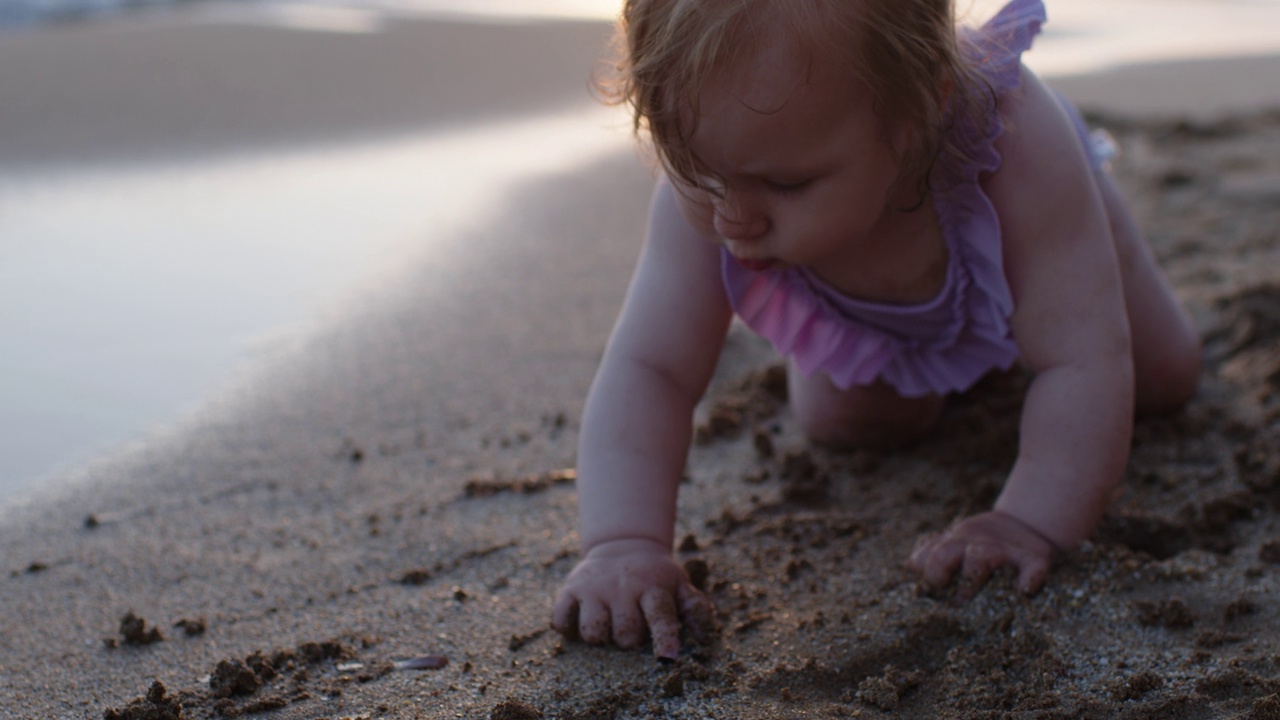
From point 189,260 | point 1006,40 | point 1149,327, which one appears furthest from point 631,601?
point 189,260

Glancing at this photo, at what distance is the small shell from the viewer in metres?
1.49

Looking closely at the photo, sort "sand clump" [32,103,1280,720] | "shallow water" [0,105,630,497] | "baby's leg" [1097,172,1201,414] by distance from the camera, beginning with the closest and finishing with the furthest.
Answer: "sand clump" [32,103,1280,720] → "baby's leg" [1097,172,1201,414] → "shallow water" [0,105,630,497]

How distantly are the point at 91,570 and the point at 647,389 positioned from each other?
0.82m

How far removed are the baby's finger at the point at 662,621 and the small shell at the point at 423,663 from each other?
0.83ft

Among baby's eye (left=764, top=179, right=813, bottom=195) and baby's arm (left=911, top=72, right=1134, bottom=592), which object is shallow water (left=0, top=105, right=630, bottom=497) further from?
baby's arm (left=911, top=72, right=1134, bottom=592)

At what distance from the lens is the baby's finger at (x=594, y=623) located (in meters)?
1.55

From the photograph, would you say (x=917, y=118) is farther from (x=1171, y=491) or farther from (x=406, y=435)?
(x=406, y=435)

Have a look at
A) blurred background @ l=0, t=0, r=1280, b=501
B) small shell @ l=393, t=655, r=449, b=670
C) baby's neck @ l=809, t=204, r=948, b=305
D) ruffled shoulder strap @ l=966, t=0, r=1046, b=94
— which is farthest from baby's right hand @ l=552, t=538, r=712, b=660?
blurred background @ l=0, t=0, r=1280, b=501

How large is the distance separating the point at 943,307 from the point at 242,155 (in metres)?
2.91

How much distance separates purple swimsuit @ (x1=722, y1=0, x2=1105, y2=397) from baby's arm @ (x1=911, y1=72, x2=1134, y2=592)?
4cm

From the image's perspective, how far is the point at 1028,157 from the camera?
174cm

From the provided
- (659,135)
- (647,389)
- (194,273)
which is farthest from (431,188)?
(659,135)

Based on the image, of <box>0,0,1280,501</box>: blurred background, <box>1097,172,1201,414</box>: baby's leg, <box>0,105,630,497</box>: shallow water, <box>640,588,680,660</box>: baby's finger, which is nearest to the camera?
<box>640,588,680,660</box>: baby's finger

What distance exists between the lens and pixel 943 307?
192 centimetres
